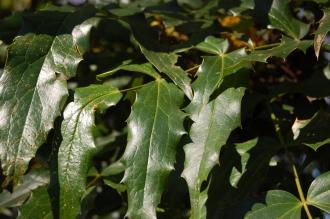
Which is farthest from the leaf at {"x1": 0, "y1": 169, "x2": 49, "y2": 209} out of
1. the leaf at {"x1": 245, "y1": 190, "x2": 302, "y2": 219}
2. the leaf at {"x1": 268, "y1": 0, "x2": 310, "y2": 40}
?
the leaf at {"x1": 268, "y1": 0, "x2": 310, "y2": 40}

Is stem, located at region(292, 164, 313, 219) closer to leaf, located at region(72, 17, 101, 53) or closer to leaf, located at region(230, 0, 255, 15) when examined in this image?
leaf, located at region(230, 0, 255, 15)

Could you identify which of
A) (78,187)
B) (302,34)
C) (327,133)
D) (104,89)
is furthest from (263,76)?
(78,187)

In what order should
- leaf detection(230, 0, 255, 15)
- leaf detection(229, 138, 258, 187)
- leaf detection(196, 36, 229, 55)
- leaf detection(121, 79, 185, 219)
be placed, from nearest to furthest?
leaf detection(121, 79, 185, 219) < leaf detection(229, 138, 258, 187) < leaf detection(196, 36, 229, 55) < leaf detection(230, 0, 255, 15)

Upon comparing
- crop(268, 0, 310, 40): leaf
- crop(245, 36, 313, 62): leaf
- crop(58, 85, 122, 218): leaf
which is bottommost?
crop(58, 85, 122, 218): leaf

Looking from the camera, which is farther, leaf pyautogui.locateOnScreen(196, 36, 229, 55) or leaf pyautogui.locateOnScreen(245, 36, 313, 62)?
leaf pyautogui.locateOnScreen(196, 36, 229, 55)

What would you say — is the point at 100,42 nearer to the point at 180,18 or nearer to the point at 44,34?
the point at 180,18

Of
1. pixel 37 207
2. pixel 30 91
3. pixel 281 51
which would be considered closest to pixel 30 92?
pixel 30 91

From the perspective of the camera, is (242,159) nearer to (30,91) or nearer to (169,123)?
(169,123)

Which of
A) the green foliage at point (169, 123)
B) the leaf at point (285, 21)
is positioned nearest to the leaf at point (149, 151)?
the green foliage at point (169, 123)
